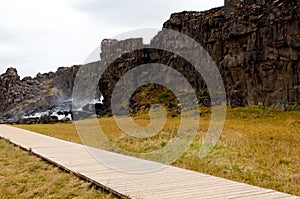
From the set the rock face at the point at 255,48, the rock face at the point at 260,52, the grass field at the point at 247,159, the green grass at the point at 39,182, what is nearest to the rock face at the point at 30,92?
the rock face at the point at 255,48

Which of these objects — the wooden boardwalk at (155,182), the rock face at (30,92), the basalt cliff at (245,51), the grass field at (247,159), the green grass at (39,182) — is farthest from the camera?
the rock face at (30,92)

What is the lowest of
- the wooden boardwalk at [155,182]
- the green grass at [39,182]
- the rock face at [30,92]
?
the green grass at [39,182]

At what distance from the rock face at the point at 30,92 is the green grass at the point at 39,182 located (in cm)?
10019

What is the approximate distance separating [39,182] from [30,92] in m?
122

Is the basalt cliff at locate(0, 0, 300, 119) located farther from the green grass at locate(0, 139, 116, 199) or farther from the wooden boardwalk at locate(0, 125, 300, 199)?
the green grass at locate(0, 139, 116, 199)

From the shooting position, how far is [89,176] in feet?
33.7

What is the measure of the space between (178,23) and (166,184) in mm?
61306

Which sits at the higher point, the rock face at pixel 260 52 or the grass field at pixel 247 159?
the rock face at pixel 260 52

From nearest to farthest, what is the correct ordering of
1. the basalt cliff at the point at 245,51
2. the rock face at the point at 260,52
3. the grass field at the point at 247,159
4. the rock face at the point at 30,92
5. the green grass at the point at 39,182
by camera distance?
the green grass at the point at 39,182 < the grass field at the point at 247,159 < the rock face at the point at 260,52 < the basalt cliff at the point at 245,51 < the rock face at the point at 30,92

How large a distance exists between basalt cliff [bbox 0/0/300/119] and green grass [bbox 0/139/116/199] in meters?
35.7

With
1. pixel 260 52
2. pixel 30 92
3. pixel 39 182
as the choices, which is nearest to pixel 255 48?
pixel 260 52

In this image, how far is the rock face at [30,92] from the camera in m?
117

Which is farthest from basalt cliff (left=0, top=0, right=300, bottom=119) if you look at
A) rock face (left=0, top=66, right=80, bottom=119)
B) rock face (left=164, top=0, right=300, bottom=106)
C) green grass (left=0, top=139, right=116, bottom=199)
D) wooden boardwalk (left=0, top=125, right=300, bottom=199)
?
rock face (left=0, top=66, right=80, bottom=119)

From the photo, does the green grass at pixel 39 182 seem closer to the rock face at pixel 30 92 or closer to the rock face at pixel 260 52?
the rock face at pixel 260 52
